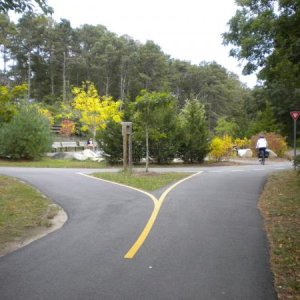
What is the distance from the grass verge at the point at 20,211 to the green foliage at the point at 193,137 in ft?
45.3

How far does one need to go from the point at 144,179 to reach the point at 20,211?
23.0 feet

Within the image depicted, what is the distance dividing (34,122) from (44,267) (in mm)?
23387

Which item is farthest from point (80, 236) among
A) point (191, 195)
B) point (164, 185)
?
point (164, 185)

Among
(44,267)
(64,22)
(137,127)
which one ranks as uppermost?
(64,22)

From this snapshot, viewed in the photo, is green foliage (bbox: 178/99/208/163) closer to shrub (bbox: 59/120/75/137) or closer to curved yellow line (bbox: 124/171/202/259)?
curved yellow line (bbox: 124/171/202/259)

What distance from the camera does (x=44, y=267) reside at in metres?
6.31

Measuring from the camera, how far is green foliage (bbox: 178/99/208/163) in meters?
27.3

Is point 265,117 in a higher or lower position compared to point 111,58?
lower

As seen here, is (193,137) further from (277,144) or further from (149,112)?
(277,144)

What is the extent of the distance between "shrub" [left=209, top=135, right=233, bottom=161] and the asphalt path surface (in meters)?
15.6

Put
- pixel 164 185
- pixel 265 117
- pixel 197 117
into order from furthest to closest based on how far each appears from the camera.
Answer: pixel 265 117 < pixel 197 117 < pixel 164 185

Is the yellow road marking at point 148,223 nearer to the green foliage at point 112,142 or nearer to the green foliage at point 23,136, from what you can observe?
the green foliage at point 112,142

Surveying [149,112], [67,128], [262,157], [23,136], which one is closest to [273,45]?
[149,112]

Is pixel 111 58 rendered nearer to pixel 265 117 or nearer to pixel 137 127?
pixel 265 117
